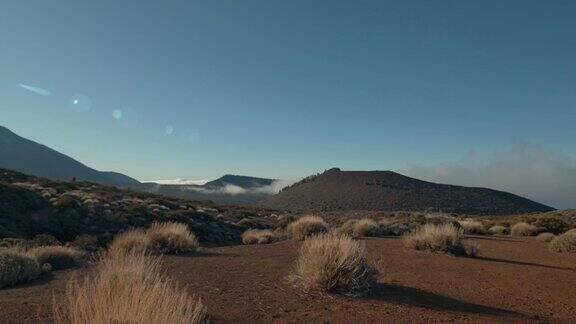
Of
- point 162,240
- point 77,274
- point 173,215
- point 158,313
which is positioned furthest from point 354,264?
point 173,215

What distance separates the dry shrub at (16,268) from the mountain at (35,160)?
6352 inches

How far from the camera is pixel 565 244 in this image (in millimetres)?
18969

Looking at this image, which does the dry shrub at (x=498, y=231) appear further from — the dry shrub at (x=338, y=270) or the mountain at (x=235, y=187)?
the mountain at (x=235, y=187)

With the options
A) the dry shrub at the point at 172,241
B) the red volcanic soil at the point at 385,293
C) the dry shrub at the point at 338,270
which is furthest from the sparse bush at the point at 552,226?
the dry shrub at the point at 338,270

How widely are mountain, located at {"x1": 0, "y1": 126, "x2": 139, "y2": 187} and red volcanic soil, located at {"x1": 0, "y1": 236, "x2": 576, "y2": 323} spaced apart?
163 m

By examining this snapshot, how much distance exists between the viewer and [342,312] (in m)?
8.02

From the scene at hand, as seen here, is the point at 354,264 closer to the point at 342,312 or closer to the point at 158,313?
the point at 342,312

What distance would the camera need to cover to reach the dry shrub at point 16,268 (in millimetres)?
10344

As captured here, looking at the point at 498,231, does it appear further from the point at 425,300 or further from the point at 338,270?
the point at 338,270

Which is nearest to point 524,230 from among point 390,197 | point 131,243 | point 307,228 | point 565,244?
point 565,244

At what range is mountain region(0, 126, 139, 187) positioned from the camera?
6407 inches

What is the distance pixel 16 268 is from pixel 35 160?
600 ft

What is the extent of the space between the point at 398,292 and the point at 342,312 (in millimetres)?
2219

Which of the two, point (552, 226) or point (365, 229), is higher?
point (552, 226)
